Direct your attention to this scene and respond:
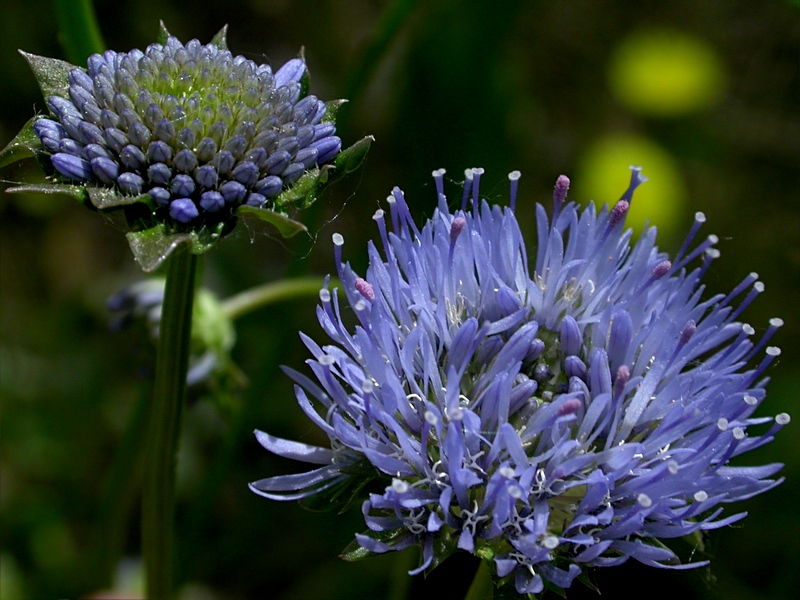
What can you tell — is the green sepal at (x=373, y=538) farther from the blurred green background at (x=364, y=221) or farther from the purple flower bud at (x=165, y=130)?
the blurred green background at (x=364, y=221)

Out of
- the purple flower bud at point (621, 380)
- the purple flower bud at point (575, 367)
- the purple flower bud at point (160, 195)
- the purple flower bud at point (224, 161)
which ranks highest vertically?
the purple flower bud at point (224, 161)

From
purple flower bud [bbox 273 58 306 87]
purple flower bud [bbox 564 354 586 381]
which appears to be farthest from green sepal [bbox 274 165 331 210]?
purple flower bud [bbox 564 354 586 381]

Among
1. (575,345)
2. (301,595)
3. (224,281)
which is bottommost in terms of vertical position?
(301,595)

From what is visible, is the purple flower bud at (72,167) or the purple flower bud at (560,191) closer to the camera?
the purple flower bud at (72,167)

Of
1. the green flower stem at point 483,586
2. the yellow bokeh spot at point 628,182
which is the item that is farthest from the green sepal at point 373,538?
the yellow bokeh spot at point 628,182

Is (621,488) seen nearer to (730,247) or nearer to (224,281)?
(224,281)

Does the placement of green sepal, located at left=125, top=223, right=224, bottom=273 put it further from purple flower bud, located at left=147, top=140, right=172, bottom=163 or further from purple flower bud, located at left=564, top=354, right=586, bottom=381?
purple flower bud, located at left=564, top=354, right=586, bottom=381

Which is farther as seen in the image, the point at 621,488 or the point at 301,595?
the point at 301,595

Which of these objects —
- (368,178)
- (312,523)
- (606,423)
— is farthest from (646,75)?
→ (606,423)
